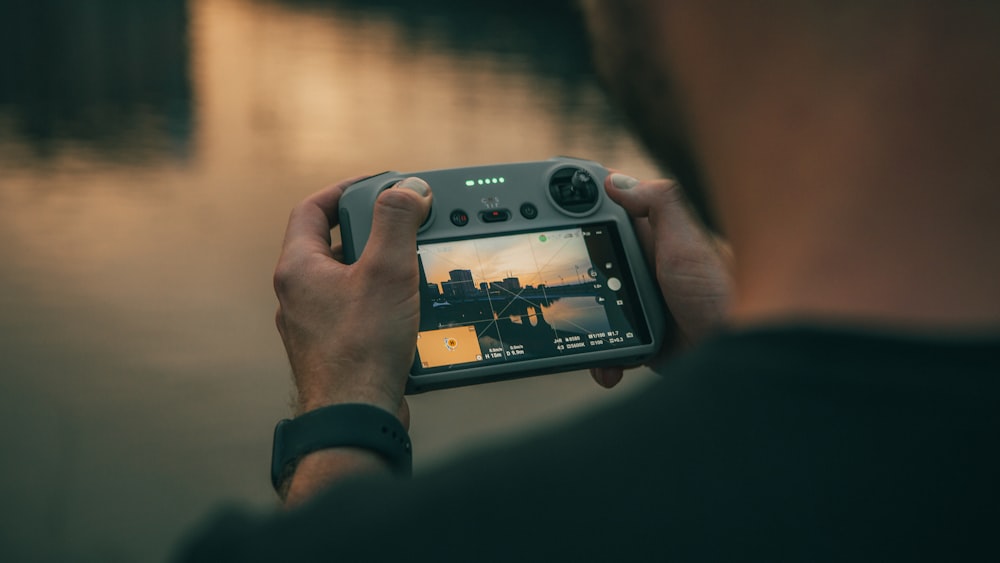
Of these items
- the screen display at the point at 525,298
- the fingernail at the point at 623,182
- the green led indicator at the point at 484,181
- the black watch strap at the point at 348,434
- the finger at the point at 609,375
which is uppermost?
the green led indicator at the point at 484,181

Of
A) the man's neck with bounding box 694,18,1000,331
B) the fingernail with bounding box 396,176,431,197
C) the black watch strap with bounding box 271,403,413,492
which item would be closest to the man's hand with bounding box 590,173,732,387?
the fingernail with bounding box 396,176,431,197

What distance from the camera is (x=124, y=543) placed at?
112 inches

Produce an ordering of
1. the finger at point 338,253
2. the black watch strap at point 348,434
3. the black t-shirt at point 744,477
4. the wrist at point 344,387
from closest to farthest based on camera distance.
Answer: the black t-shirt at point 744,477 → the black watch strap at point 348,434 → the wrist at point 344,387 → the finger at point 338,253

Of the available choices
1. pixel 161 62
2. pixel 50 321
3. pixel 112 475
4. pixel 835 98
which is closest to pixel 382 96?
pixel 161 62

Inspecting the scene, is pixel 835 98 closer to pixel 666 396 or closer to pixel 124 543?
pixel 666 396

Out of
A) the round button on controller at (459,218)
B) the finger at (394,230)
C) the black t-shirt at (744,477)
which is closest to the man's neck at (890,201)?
the black t-shirt at (744,477)

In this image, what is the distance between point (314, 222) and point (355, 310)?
22cm

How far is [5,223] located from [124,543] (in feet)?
8.46

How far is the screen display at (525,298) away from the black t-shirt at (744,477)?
2.55 ft

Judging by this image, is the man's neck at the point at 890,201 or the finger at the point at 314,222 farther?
the finger at the point at 314,222

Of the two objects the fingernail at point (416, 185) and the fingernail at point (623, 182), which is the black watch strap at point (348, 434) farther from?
the fingernail at point (623, 182)

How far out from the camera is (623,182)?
1366 mm

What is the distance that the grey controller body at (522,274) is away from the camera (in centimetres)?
126

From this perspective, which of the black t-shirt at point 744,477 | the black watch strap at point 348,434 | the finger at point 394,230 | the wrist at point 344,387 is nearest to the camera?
the black t-shirt at point 744,477
